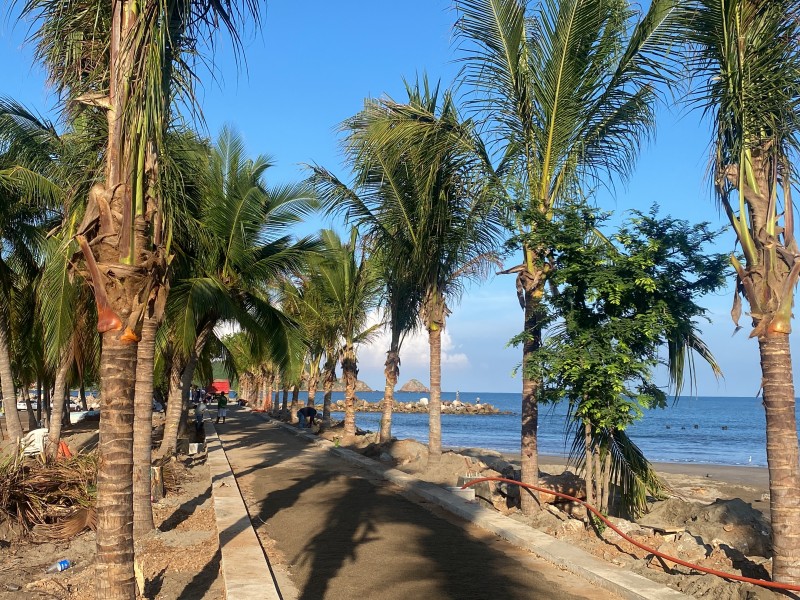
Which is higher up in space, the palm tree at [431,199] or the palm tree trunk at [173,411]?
the palm tree at [431,199]

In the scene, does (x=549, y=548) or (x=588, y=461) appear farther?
(x=588, y=461)

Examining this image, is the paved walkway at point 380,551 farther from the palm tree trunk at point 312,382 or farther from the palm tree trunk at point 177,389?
the palm tree trunk at point 312,382

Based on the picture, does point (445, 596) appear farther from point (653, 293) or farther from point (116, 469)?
point (653, 293)

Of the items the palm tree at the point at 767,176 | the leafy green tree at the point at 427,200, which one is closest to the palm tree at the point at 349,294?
the leafy green tree at the point at 427,200

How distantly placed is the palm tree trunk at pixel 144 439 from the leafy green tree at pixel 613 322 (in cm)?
489

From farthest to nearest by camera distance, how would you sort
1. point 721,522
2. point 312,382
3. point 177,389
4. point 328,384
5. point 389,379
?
1. point 312,382
2. point 328,384
3. point 389,379
4. point 177,389
5. point 721,522

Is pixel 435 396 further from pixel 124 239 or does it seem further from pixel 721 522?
pixel 124 239

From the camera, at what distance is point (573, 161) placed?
10.3 m

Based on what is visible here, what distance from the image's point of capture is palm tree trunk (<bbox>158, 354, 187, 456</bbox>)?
1589 cm

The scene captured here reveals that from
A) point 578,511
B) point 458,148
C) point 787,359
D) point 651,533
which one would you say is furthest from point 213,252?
point 787,359

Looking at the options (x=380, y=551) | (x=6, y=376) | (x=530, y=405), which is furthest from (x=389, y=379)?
(x=380, y=551)

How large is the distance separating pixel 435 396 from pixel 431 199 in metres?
4.54

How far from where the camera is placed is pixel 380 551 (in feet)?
26.8

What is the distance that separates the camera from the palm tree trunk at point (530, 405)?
10152mm
